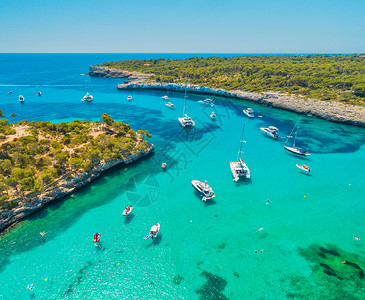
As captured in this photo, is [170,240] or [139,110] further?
[139,110]

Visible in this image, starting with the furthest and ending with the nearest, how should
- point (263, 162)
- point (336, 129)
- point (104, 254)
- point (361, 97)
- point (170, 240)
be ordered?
point (361, 97), point (336, 129), point (263, 162), point (170, 240), point (104, 254)

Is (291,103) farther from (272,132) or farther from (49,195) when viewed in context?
(49,195)

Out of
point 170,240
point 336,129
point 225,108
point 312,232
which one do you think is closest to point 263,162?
point 312,232

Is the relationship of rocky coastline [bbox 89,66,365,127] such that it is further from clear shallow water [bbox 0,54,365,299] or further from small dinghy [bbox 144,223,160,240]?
small dinghy [bbox 144,223,160,240]

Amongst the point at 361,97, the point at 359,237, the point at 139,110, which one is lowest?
the point at 359,237

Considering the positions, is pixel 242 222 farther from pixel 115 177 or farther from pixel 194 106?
pixel 194 106

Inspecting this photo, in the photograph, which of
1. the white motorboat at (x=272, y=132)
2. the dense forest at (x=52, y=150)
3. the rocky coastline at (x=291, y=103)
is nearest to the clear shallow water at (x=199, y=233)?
the dense forest at (x=52, y=150)
